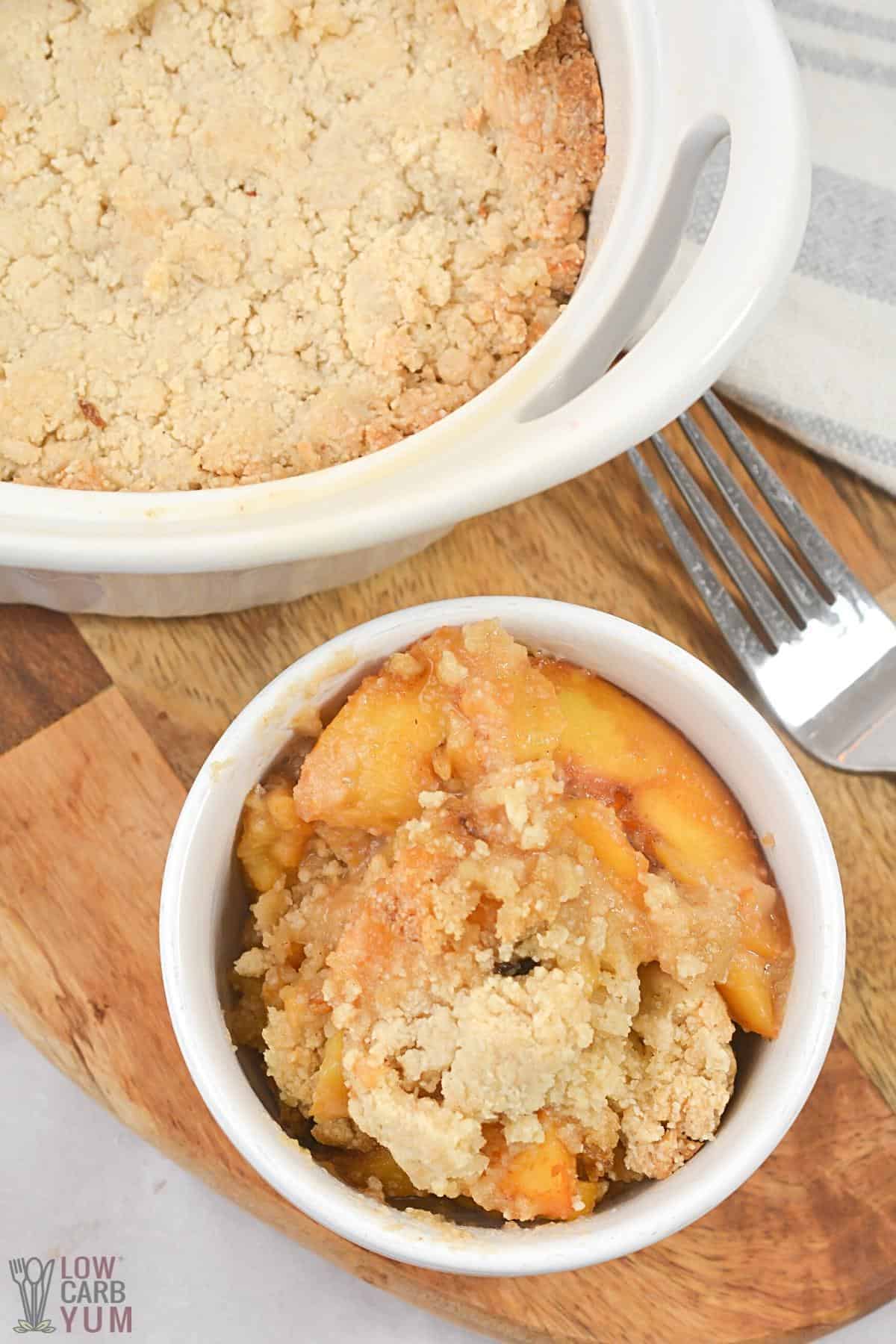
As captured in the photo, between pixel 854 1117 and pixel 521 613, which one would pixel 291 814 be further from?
pixel 854 1117

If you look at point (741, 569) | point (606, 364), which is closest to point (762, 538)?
point (741, 569)

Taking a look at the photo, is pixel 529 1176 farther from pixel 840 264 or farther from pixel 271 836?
pixel 840 264

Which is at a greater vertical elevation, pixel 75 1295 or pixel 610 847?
pixel 610 847

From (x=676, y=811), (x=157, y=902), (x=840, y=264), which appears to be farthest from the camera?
(x=840, y=264)

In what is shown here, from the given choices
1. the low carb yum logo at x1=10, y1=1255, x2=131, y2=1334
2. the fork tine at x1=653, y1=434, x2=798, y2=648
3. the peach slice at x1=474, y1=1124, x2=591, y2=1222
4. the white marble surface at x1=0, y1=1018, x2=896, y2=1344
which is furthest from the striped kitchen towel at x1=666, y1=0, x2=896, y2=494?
the low carb yum logo at x1=10, y1=1255, x2=131, y2=1334

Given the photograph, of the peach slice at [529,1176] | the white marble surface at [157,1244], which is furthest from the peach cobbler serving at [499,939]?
the white marble surface at [157,1244]

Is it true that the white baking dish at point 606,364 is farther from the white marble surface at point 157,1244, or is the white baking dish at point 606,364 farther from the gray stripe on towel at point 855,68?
the white marble surface at point 157,1244

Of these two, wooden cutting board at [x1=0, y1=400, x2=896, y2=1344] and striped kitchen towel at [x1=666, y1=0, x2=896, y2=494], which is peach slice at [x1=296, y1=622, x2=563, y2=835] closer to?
wooden cutting board at [x1=0, y1=400, x2=896, y2=1344]
